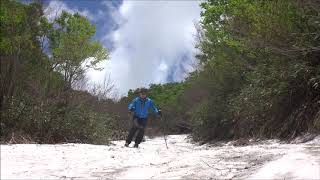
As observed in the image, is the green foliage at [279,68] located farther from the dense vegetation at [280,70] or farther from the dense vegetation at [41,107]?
the dense vegetation at [41,107]

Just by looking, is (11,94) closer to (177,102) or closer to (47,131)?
(47,131)

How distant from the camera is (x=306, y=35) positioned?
11953mm

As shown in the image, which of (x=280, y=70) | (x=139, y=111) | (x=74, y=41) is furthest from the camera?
(x=74, y=41)

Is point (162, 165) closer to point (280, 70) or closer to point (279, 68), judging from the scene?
point (280, 70)

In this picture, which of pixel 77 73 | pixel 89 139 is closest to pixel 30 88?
pixel 89 139

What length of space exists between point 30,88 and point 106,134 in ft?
10.1

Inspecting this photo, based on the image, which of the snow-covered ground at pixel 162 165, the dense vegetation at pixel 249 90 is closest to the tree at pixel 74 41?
the dense vegetation at pixel 249 90

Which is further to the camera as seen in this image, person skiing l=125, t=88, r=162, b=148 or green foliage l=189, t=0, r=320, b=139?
person skiing l=125, t=88, r=162, b=148

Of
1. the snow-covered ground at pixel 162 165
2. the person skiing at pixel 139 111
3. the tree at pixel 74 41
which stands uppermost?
the tree at pixel 74 41

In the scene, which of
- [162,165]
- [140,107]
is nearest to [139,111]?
[140,107]

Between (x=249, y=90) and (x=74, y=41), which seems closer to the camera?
(x=249, y=90)

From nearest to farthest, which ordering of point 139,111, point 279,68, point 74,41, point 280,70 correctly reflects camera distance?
point 280,70 → point 279,68 → point 139,111 → point 74,41

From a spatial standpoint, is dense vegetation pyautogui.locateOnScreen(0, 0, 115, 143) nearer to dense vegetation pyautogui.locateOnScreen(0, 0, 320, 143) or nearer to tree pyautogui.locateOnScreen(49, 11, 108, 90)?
dense vegetation pyautogui.locateOnScreen(0, 0, 320, 143)

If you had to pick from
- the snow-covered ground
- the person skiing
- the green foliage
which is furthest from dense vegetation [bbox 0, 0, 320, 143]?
the snow-covered ground
